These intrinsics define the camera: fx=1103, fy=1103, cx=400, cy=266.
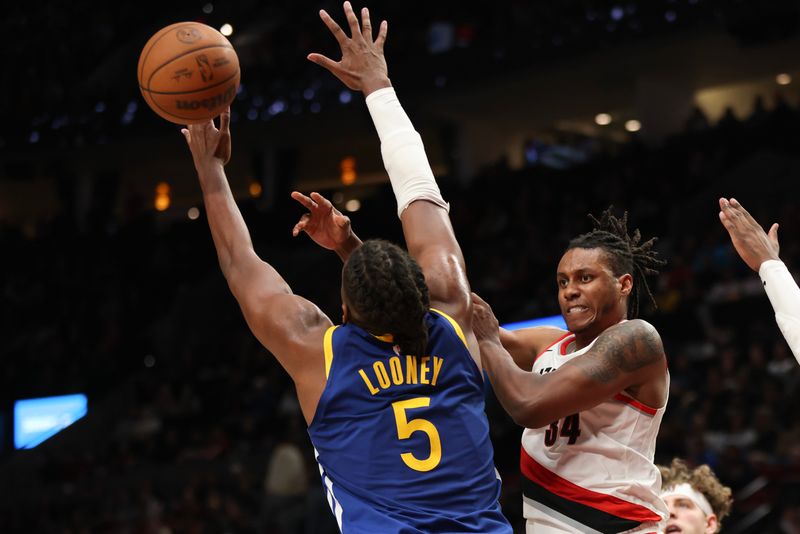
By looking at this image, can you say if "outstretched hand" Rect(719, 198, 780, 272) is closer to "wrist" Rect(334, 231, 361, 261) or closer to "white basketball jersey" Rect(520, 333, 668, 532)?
"white basketball jersey" Rect(520, 333, 668, 532)

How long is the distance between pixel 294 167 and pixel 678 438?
14.1 meters

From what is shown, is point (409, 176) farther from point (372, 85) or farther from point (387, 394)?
point (387, 394)

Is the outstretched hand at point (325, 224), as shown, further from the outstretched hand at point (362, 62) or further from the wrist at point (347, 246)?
the outstretched hand at point (362, 62)

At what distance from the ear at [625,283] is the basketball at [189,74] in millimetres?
1483

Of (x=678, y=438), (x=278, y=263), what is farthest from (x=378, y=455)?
(x=278, y=263)

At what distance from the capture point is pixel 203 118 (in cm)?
371

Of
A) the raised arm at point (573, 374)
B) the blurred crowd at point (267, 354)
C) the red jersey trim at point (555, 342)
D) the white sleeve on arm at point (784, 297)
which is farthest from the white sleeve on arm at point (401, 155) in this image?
the blurred crowd at point (267, 354)

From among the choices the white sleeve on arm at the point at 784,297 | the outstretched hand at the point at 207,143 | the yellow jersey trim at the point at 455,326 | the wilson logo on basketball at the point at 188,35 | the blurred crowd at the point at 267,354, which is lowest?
the blurred crowd at the point at 267,354

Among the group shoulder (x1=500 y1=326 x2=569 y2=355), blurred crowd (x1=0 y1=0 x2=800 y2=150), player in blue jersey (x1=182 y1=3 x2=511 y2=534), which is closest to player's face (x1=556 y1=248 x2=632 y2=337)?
shoulder (x1=500 y1=326 x2=569 y2=355)

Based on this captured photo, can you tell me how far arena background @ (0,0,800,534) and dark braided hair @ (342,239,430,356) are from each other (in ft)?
21.8

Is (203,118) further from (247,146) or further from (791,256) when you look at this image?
(247,146)

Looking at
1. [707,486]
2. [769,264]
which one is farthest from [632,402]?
[707,486]

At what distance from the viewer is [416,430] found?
117 inches

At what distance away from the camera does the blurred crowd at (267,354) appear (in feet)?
34.1
